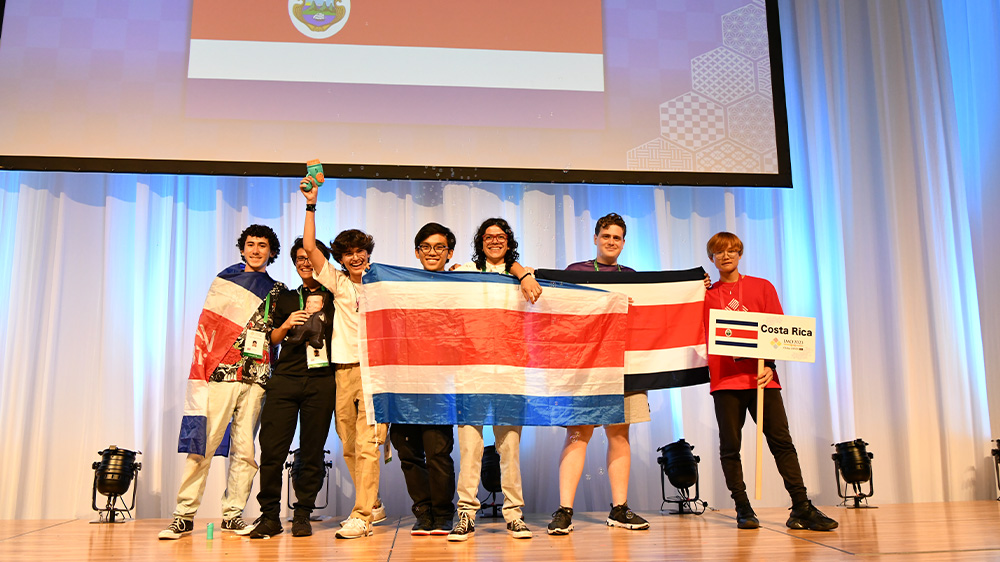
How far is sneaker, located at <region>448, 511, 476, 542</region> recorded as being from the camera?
2.89 metres

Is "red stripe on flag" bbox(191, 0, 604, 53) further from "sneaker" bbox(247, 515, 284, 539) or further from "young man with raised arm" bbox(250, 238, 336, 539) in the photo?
"sneaker" bbox(247, 515, 284, 539)

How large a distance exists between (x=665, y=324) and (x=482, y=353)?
36.9 inches

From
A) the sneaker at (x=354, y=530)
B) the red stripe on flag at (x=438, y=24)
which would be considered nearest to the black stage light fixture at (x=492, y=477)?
the sneaker at (x=354, y=530)

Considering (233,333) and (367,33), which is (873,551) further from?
(367,33)

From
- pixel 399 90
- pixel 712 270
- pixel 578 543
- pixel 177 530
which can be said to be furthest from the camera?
pixel 712 270

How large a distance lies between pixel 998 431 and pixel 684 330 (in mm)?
2732

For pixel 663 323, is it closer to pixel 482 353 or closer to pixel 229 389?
pixel 482 353

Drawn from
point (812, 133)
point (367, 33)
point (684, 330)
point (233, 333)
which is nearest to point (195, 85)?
point (367, 33)

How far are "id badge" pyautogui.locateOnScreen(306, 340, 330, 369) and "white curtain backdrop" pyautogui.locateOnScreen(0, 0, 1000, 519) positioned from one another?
1320 mm

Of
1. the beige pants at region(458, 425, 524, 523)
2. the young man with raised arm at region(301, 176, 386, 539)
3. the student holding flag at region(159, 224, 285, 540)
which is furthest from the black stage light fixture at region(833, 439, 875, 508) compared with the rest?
the student holding flag at region(159, 224, 285, 540)

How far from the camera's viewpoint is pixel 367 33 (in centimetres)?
439

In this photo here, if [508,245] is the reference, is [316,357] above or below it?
below

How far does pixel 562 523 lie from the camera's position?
3.11 metres

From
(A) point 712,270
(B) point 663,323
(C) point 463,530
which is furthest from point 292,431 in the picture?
(A) point 712,270
